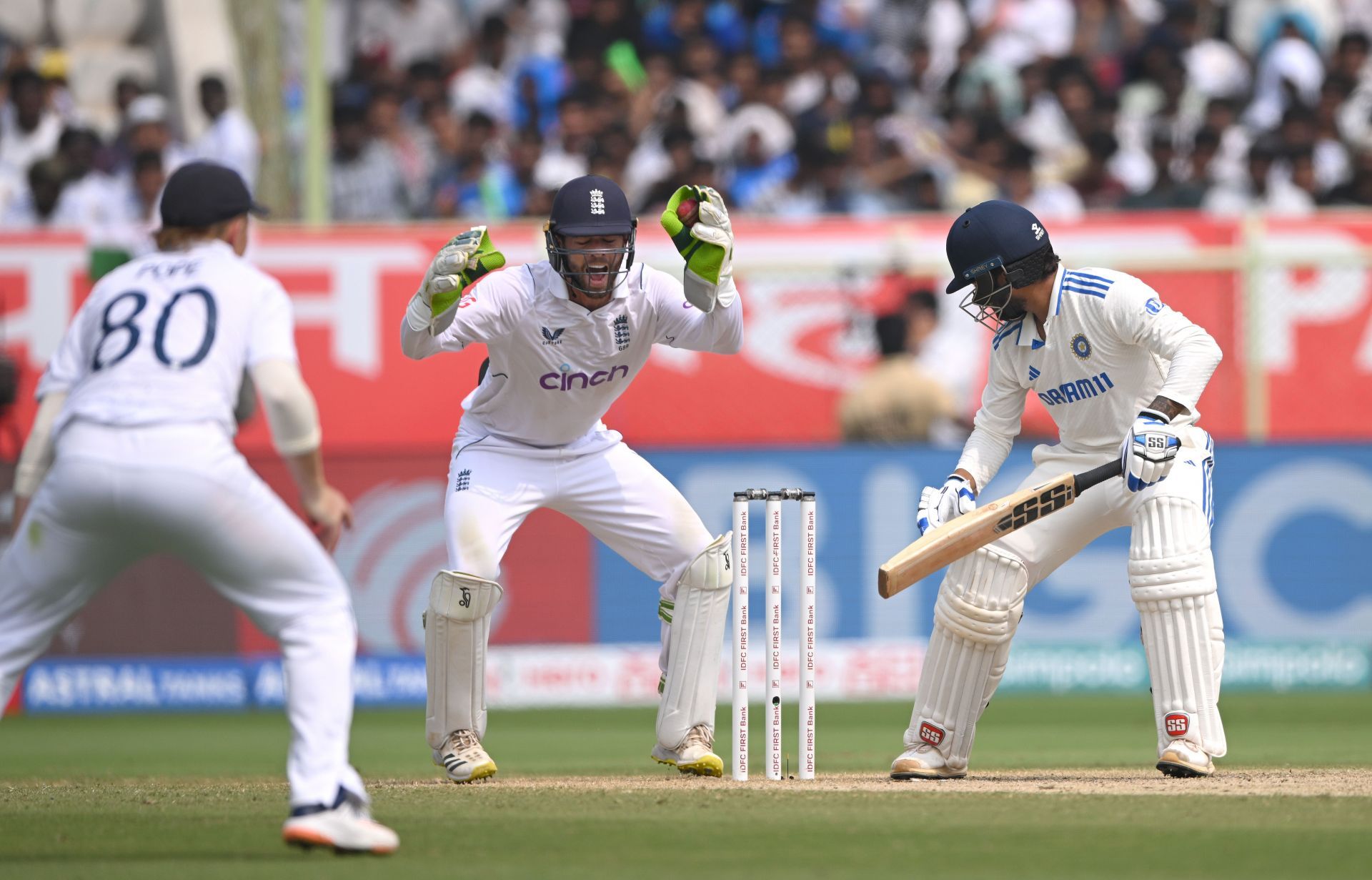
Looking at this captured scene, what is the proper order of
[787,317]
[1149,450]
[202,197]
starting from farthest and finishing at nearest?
[787,317] < [1149,450] < [202,197]

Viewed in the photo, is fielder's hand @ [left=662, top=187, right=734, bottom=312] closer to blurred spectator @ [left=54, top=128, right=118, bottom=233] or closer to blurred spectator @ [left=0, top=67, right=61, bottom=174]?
blurred spectator @ [left=54, top=128, right=118, bottom=233]

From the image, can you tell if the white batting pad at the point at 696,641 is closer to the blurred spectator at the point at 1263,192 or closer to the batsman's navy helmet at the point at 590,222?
the batsman's navy helmet at the point at 590,222

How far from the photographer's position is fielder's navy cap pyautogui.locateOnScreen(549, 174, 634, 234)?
7199mm

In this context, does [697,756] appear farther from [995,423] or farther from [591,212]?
[591,212]

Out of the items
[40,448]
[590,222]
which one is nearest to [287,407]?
[40,448]

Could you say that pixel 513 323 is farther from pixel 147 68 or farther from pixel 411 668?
pixel 147 68

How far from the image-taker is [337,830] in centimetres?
508

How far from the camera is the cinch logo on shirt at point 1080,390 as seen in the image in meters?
7.12

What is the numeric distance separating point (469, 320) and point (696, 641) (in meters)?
1.55

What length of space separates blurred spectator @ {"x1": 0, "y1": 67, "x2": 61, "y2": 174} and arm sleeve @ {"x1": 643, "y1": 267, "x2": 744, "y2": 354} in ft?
29.8

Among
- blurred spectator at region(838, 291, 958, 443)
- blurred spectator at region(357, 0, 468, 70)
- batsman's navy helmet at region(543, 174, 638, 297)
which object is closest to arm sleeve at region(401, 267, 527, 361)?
batsman's navy helmet at region(543, 174, 638, 297)

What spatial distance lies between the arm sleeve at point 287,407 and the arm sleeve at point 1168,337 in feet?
10.4

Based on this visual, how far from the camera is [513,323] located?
7.35 metres

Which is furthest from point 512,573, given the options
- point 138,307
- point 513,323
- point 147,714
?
point 138,307
